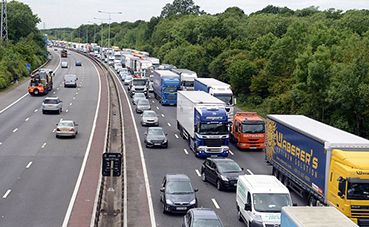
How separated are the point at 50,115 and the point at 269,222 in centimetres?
3645

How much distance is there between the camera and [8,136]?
137 feet

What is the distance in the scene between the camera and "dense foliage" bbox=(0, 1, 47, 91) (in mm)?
86412

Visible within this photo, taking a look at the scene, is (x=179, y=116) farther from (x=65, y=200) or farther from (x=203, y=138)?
(x=65, y=200)

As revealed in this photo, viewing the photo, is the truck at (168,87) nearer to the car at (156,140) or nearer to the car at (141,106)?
the car at (141,106)

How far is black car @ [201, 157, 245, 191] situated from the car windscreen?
338cm

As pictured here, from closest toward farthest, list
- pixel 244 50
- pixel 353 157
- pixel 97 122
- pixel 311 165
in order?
1. pixel 353 157
2. pixel 311 165
3. pixel 97 122
4. pixel 244 50

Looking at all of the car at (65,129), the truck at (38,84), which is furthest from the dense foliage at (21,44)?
the car at (65,129)

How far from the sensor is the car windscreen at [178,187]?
24.5 metres

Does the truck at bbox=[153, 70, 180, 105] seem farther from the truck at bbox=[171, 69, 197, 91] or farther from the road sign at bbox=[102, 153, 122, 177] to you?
the road sign at bbox=[102, 153, 122, 177]

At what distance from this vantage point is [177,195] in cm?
2422

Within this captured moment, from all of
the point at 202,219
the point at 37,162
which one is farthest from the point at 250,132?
the point at 202,219

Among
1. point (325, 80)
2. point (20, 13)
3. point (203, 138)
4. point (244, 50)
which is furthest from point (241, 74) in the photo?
point (20, 13)

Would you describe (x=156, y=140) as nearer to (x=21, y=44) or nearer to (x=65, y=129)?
(x=65, y=129)

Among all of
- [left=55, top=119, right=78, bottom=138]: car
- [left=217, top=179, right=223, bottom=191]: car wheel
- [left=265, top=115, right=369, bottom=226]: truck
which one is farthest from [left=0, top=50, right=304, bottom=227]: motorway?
[left=265, top=115, right=369, bottom=226]: truck
